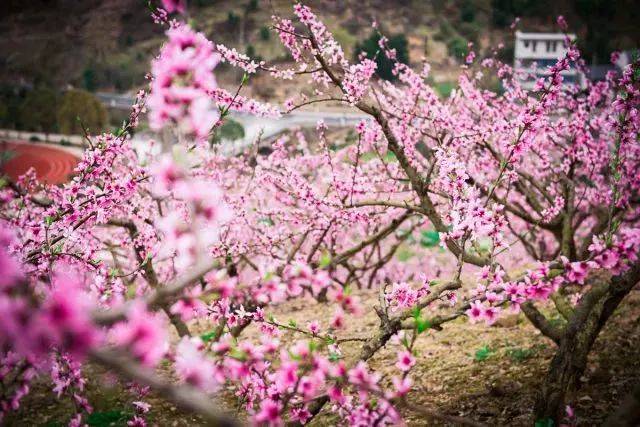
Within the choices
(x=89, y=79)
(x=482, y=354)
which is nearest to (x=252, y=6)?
(x=89, y=79)

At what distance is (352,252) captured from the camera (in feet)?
16.3

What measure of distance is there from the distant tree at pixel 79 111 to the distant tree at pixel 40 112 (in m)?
1.03

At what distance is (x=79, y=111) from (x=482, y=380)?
34901 millimetres

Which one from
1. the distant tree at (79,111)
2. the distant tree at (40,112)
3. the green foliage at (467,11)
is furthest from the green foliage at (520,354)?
the green foliage at (467,11)

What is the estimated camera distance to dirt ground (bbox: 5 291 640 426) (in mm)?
3750

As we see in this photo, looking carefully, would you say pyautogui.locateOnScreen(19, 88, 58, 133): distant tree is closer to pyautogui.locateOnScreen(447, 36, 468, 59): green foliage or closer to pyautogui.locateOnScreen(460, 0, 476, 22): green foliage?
pyautogui.locateOnScreen(447, 36, 468, 59): green foliage

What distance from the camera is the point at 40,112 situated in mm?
33594

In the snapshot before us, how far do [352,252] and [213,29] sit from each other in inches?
1970

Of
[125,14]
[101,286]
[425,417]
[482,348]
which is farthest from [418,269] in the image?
[125,14]

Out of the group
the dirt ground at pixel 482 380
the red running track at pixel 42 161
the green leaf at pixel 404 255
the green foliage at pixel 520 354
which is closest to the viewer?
the dirt ground at pixel 482 380

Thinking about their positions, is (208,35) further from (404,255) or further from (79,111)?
(404,255)

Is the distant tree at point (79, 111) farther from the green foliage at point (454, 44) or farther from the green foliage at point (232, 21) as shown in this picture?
the green foliage at point (454, 44)

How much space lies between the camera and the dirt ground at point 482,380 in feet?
12.3

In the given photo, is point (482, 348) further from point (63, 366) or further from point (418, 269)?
point (418, 269)
